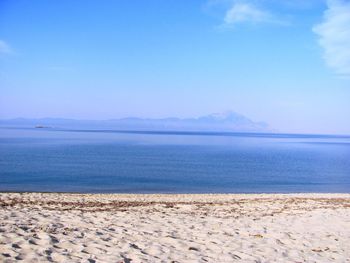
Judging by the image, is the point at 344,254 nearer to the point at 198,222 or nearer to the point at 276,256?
the point at 276,256

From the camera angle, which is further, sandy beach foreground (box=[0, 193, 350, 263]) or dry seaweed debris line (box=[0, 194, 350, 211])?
dry seaweed debris line (box=[0, 194, 350, 211])

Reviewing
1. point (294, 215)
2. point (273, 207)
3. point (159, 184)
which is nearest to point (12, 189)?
point (159, 184)

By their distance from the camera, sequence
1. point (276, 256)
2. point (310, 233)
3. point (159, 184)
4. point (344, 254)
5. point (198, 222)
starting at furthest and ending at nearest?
1. point (159, 184)
2. point (198, 222)
3. point (310, 233)
4. point (344, 254)
5. point (276, 256)

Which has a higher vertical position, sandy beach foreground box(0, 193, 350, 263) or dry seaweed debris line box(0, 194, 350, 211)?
sandy beach foreground box(0, 193, 350, 263)

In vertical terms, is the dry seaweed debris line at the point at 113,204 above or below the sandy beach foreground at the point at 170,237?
below

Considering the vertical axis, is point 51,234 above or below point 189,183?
above

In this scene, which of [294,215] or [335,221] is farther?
[294,215]

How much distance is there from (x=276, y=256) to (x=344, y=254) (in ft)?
6.17

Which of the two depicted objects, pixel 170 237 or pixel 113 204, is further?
pixel 113 204

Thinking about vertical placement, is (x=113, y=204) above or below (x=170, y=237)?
below

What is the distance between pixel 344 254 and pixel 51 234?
6.97m

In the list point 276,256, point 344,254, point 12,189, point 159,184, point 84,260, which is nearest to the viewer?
point 84,260

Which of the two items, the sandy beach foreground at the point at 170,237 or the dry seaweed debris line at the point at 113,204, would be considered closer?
the sandy beach foreground at the point at 170,237

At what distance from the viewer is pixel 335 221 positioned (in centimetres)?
1312
